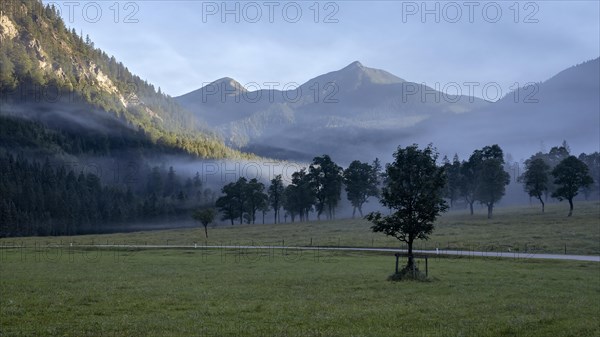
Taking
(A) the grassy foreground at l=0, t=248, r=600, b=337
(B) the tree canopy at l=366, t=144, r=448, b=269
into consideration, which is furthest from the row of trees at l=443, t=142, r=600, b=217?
(A) the grassy foreground at l=0, t=248, r=600, b=337

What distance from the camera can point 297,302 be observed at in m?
27.2

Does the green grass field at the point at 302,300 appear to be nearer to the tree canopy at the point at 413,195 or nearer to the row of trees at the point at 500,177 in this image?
the tree canopy at the point at 413,195

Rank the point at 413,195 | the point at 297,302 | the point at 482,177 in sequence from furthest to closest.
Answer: the point at 482,177, the point at 413,195, the point at 297,302

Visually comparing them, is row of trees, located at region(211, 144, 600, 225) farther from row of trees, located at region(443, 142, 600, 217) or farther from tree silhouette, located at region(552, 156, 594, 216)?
tree silhouette, located at region(552, 156, 594, 216)

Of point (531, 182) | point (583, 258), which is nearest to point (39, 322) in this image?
point (583, 258)

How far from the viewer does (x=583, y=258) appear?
57.7 metres

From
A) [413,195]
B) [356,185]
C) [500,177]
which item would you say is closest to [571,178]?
[500,177]

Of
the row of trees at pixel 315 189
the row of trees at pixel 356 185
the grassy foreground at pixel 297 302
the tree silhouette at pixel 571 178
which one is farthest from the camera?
the row of trees at pixel 315 189

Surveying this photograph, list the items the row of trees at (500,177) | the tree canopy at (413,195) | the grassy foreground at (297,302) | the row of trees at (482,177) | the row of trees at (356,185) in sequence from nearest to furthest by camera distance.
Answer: the grassy foreground at (297,302) < the tree canopy at (413,195) < the row of trees at (500,177) < the row of trees at (482,177) < the row of trees at (356,185)

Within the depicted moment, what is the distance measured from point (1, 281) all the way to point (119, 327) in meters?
23.7

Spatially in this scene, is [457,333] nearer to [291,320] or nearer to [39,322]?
[291,320]

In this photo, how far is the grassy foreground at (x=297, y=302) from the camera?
2000cm

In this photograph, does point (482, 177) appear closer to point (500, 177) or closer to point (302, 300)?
point (500, 177)

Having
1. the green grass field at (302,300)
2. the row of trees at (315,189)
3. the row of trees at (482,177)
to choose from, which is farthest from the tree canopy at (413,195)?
the row of trees at (315,189)
